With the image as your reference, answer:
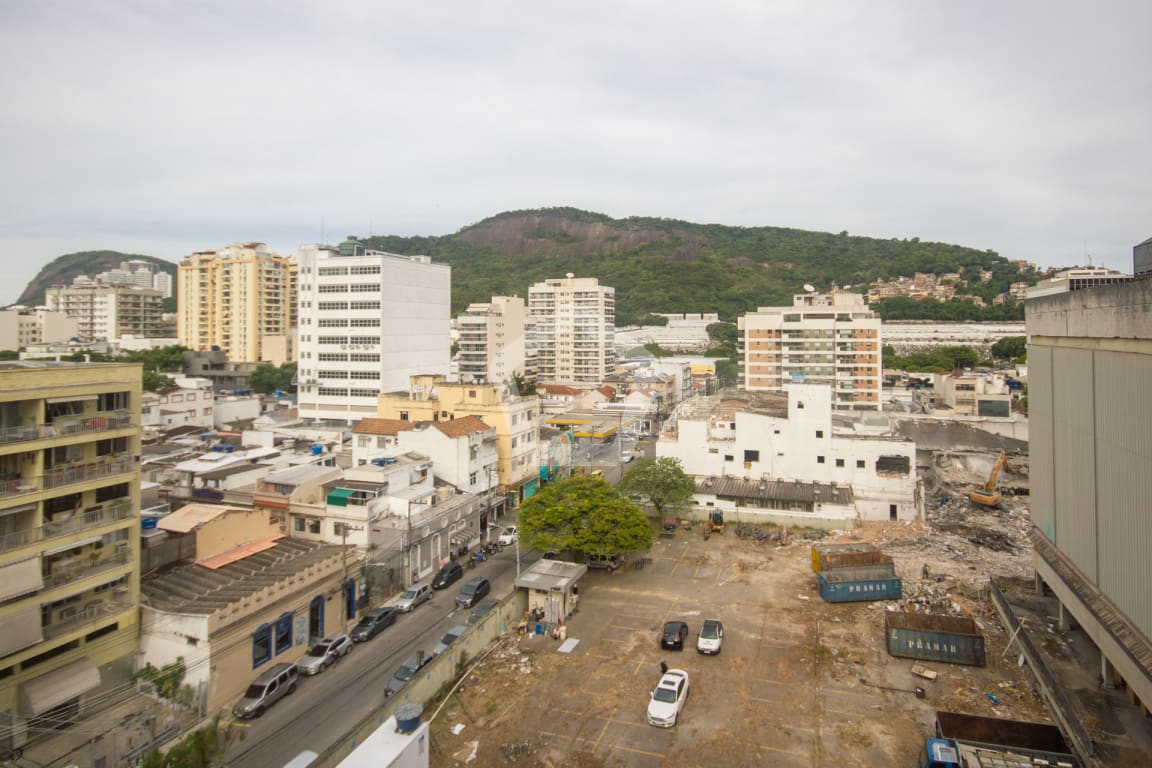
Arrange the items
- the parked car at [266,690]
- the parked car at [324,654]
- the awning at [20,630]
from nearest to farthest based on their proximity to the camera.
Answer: the awning at [20,630], the parked car at [266,690], the parked car at [324,654]

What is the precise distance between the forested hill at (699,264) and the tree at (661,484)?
3550 inches

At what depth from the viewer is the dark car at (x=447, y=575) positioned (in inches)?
949

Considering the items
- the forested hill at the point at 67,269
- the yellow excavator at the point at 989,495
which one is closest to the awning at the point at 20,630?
the yellow excavator at the point at 989,495

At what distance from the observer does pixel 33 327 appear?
277 ft

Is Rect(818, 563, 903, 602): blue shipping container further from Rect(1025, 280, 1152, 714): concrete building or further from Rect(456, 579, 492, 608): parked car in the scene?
Rect(456, 579, 492, 608): parked car

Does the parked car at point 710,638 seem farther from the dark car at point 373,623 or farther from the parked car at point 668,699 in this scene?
the dark car at point 373,623

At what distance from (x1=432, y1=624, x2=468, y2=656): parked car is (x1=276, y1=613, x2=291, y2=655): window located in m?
3.96

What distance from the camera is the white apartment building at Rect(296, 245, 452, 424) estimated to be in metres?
49.2

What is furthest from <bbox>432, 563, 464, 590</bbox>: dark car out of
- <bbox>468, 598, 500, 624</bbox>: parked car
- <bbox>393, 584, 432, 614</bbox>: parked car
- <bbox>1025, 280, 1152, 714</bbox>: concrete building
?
<bbox>1025, 280, 1152, 714</bbox>: concrete building

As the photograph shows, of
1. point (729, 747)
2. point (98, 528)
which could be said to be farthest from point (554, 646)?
point (98, 528)

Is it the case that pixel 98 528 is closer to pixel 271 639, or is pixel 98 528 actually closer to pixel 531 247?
pixel 271 639

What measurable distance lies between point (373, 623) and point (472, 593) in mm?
3519

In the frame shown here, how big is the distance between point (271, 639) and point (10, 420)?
802 centimetres

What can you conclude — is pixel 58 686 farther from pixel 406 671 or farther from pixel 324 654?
pixel 406 671
